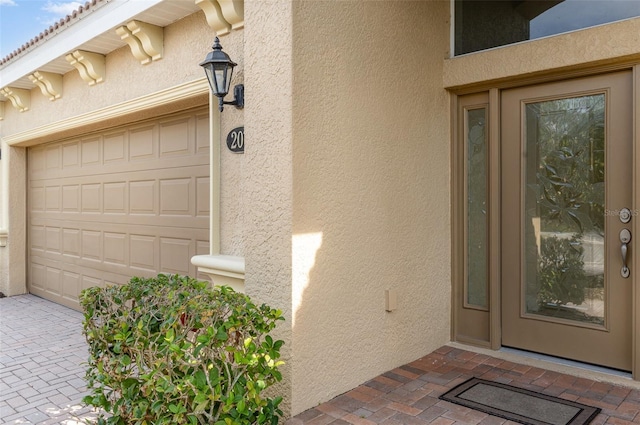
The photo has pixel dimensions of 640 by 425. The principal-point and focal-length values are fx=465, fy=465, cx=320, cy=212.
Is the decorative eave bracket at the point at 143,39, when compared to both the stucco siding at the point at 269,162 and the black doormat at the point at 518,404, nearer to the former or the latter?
the stucco siding at the point at 269,162

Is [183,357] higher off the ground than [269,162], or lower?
lower

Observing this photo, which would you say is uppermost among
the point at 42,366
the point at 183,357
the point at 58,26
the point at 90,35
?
the point at 58,26

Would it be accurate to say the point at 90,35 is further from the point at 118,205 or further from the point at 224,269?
the point at 224,269

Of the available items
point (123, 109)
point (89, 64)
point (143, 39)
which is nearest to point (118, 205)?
point (123, 109)

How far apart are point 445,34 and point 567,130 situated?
1.41 metres

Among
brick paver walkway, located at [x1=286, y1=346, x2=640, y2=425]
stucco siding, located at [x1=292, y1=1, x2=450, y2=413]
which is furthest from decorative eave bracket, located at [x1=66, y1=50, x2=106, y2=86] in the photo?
brick paver walkway, located at [x1=286, y1=346, x2=640, y2=425]

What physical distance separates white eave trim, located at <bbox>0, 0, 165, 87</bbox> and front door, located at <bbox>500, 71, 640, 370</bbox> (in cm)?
353

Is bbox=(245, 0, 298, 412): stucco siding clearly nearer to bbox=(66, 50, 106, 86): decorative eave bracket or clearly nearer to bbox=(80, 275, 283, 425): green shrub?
bbox=(80, 275, 283, 425): green shrub

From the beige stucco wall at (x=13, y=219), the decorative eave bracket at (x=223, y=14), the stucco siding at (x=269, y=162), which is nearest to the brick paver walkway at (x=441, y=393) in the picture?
the stucco siding at (x=269, y=162)

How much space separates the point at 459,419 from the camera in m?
2.91

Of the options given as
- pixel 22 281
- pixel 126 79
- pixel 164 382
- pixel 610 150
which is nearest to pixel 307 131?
pixel 164 382

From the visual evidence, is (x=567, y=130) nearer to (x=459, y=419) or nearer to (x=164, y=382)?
(x=459, y=419)

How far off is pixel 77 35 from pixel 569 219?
5.45m

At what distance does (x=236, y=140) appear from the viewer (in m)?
3.95
